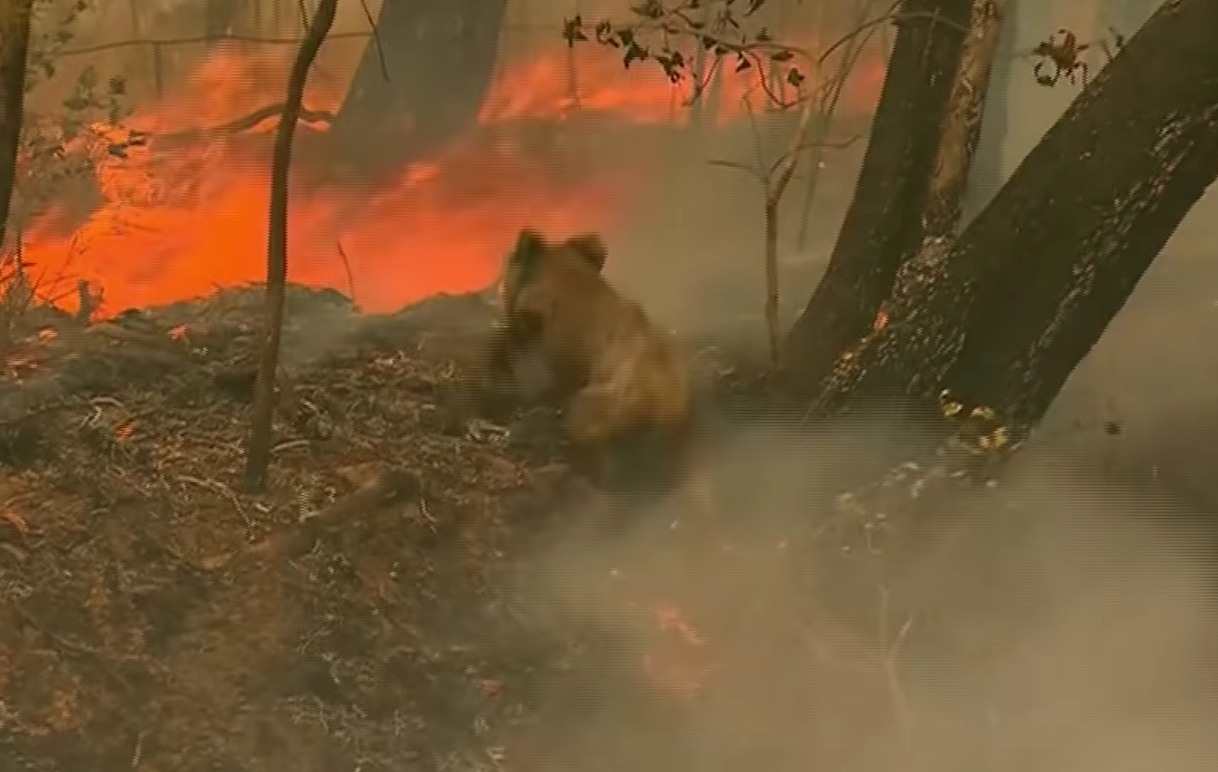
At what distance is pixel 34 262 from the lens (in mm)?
3418

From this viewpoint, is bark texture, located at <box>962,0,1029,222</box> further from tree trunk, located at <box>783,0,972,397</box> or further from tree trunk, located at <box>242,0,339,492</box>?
tree trunk, located at <box>242,0,339,492</box>

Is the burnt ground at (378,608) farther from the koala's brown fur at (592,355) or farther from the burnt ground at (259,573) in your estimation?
the koala's brown fur at (592,355)

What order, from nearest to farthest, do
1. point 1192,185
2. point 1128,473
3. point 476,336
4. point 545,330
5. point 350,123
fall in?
point 1192,185, point 1128,473, point 545,330, point 476,336, point 350,123

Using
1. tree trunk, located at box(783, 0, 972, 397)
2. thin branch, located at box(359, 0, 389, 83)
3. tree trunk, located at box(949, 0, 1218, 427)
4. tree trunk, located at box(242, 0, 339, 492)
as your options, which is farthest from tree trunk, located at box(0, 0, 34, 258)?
tree trunk, located at box(949, 0, 1218, 427)

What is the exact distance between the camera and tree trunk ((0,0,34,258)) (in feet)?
7.55

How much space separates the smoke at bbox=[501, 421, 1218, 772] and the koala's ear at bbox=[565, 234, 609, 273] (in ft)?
2.11

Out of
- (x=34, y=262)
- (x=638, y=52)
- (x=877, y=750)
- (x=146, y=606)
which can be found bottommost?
(x=877, y=750)

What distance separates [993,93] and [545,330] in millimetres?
2246

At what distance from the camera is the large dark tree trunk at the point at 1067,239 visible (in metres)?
2.27

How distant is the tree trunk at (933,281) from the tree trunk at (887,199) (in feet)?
0.17

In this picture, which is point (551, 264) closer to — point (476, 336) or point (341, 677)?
point (476, 336)

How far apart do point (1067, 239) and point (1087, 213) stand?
6 cm

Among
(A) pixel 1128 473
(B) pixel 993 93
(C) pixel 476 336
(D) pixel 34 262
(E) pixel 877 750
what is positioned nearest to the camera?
(E) pixel 877 750

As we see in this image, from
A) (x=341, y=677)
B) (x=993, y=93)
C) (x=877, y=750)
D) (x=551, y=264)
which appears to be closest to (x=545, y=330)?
(x=551, y=264)
